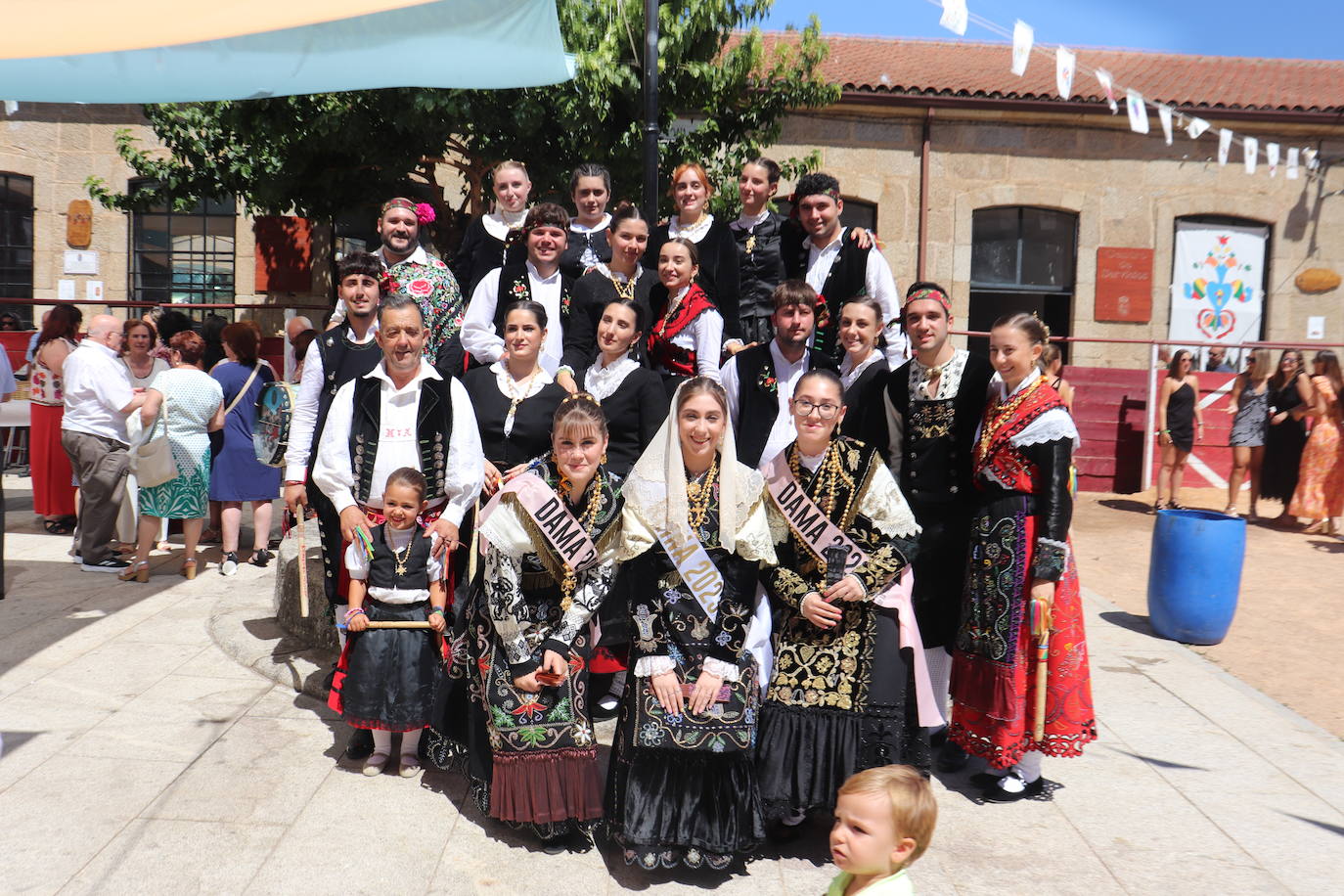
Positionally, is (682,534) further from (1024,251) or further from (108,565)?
(1024,251)

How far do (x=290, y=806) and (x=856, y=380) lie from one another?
2.81 m

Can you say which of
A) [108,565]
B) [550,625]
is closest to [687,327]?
[550,625]

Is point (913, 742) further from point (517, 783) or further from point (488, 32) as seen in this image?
point (488, 32)

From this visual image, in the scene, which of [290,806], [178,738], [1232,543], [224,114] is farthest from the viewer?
[224,114]

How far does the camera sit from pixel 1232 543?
6676 millimetres

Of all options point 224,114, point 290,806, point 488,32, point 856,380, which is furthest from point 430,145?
point 290,806

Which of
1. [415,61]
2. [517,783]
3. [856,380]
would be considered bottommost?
[517,783]

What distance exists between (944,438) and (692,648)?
1399mm

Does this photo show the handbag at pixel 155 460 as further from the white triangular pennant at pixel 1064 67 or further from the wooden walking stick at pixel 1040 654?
the white triangular pennant at pixel 1064 67

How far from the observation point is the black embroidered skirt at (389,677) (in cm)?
399

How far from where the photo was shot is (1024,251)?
15.2m

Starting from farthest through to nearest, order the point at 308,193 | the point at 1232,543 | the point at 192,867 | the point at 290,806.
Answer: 1. the point at 308,193
2. the point at 1232,543
3. the point at 290,806
4. the point at 192,867

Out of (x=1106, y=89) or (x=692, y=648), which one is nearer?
(x=692, y=648)

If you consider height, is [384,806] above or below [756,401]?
below
